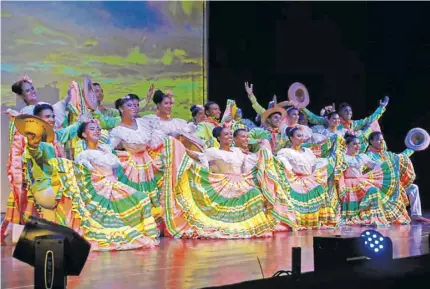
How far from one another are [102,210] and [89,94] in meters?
1.56

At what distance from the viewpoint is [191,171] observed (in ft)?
20.7

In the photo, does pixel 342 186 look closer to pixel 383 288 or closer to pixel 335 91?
pixel 335 91

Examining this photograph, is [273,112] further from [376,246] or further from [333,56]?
[376,246]

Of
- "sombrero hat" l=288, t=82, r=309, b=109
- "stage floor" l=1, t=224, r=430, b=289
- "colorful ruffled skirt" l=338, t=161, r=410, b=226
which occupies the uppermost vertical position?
"sombrero hat" l=288, t=82, r=309, b=109

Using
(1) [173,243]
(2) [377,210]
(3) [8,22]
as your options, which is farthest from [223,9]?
(1) [173,243]

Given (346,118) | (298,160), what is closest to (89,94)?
(298,160)

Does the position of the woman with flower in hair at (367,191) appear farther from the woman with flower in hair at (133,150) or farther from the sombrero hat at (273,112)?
the woman with flower in hair at (133,150)

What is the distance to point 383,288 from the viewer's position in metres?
2.20

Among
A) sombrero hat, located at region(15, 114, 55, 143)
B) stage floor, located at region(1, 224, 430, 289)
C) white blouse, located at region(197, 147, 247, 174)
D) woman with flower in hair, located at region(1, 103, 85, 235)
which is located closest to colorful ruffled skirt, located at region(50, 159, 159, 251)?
stage floor, located at region(1, 224, 430, 289)

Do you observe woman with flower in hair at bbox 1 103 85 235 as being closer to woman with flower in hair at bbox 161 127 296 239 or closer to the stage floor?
the stage floor

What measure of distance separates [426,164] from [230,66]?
3.00 m

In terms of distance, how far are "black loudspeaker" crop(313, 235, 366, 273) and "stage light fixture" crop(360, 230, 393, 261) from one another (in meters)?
0.05

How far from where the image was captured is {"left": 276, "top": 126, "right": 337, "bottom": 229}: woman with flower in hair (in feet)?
23.5

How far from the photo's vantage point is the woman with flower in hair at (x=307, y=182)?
7.16 meters
